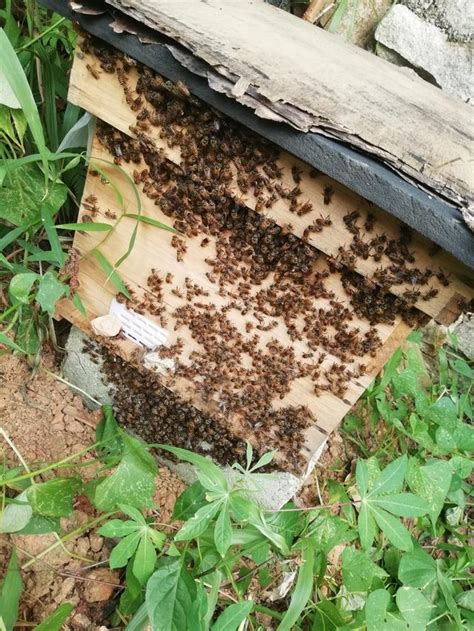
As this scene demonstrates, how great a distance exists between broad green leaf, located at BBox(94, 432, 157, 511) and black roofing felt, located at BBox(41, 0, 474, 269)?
3.24 ft

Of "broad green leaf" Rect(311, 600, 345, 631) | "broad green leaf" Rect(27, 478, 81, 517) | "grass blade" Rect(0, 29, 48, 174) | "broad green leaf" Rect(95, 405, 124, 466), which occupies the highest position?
"grass blade" Rect(0, 29, 48, 174)

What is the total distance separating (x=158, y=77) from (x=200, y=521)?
120 centimetres

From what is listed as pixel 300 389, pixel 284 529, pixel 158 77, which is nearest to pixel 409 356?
→ pixel 300 389

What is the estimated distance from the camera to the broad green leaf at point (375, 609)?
163cm

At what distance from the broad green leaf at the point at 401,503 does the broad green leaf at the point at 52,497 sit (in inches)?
35.9

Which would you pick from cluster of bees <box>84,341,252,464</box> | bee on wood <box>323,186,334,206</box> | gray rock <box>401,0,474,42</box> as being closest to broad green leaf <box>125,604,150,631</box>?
cluster of bees <box>84,341,252,464</box>

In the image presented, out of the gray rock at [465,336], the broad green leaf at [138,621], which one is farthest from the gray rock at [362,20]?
the broad green leaf at [138,621]

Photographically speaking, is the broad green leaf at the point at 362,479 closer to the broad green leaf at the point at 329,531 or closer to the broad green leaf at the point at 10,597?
the broad green leaf at the point at 329,531

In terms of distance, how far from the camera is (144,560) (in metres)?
1.52

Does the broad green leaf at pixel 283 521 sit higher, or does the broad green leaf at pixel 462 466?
the broad green leaf at pixel 283 521

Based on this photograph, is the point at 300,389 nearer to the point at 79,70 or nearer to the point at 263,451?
the point at 263,451

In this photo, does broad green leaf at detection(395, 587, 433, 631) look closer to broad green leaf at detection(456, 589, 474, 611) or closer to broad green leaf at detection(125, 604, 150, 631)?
broad green leaf at detection(456, 589, 474, 611)

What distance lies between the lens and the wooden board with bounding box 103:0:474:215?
4.35 feet

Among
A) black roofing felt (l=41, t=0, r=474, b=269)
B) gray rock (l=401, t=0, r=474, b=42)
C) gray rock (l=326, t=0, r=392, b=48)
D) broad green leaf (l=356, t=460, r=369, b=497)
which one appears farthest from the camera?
gray rock (l=326, t=0, r=392, b=48)
